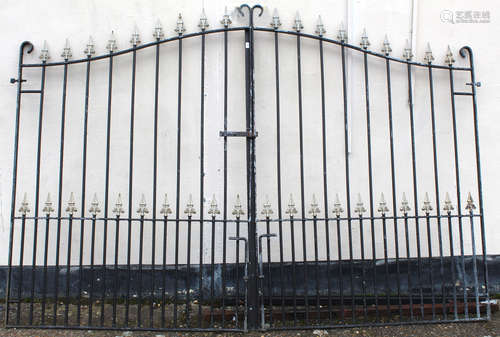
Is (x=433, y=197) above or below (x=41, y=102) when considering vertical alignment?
below

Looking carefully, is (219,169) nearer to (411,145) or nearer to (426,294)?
(411,145)

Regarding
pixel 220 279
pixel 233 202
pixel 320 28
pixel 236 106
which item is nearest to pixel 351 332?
pixel 220 279

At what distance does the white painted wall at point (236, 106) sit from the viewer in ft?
11.2

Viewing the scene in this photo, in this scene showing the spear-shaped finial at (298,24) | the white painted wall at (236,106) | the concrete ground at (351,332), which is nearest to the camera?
the concrete ground at (351,332)

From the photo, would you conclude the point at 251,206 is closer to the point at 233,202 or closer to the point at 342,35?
the point at 233,202

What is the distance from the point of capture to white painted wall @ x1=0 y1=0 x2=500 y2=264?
134 inches

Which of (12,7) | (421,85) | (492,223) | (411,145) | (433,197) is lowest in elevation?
(492,223)

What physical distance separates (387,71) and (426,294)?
203 centimetres

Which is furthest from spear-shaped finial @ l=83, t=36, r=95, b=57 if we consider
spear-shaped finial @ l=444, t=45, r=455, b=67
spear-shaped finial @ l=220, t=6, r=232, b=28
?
spear-shaped finial @ l=444, t=45, r=455, b=67

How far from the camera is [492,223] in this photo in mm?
3521

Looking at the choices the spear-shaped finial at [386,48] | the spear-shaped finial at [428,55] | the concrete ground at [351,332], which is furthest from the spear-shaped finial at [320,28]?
the concrete ground at [351,332]

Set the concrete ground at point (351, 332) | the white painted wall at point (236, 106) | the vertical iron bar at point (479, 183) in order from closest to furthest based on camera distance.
→ the concrete ground at point (351, 332) < the vertical iron bar at point (479, 183) < the white painted wall at point (236, 106)

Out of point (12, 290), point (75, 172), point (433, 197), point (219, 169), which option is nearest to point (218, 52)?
point (219, 169)

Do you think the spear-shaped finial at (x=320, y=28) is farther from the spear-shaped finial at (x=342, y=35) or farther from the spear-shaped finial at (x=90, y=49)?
the spear-shaped finial at (x=90, y=49)
